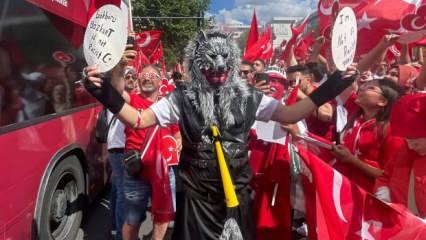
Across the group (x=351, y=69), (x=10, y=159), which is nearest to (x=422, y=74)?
(x=351, y=69)

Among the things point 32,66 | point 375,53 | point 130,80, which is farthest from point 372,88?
point 130,80

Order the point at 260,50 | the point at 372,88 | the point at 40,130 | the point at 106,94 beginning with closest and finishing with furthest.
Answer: the point at 106,94 < the point at 372,88 < the point at 40,130 < the point at 260,50

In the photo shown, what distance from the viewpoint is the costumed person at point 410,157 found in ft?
7.70

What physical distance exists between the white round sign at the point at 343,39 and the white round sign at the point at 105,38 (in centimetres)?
119

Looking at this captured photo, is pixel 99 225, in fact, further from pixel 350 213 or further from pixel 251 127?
pixel 350 213

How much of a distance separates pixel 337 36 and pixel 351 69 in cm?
22

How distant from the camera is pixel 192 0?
148ft

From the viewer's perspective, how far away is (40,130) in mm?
3758

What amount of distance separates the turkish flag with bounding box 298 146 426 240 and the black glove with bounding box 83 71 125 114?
1297 mm

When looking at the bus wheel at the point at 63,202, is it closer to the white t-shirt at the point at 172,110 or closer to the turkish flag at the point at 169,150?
the turkish flag at the point at 169,150

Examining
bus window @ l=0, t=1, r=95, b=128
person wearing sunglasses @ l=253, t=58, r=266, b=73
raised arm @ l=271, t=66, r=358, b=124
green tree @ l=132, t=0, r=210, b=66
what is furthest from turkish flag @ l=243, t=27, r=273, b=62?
green tree @ l=132, t=0, r=210, b=66

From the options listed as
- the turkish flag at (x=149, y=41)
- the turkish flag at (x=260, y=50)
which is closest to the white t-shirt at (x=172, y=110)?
the turkish flag at (x=260, y=50)

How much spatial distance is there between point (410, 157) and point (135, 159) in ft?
6.92

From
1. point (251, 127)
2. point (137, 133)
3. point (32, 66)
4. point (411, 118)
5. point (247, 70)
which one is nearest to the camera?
point (411, 118)
